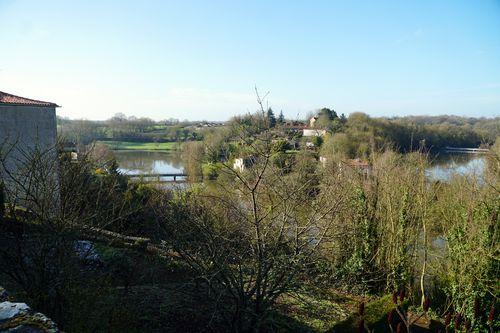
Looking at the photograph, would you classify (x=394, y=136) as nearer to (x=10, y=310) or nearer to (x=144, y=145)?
(x=10, y=310)

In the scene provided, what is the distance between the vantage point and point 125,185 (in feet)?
63.8

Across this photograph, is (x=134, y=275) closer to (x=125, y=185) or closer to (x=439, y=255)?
(x=439, y=255)

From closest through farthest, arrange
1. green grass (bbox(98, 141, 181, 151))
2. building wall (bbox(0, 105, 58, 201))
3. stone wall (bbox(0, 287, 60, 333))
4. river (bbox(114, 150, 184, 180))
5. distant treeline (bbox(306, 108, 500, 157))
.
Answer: stone wall (bbox(0, 287, 60, 333)) → building wall (bbox(0, 105, 58, 201)) → distant treeline (bbox(306, 108, 500, 157)) → river (bbox(114, 150, 184, 180)) → green grass (bbox(98, 141, 181, 151))

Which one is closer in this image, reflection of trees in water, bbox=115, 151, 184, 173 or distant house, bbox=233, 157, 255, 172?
distant house, bbox=233, 157, 255, 172

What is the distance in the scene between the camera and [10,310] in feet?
7.84

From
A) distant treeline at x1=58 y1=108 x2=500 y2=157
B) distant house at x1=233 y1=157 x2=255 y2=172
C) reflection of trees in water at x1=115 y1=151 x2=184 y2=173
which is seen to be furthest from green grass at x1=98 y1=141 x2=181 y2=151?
distant house at x1=233 y1=157 x2=255 y2=172

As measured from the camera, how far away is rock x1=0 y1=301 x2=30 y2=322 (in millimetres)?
2334

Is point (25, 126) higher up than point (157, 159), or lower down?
higher up

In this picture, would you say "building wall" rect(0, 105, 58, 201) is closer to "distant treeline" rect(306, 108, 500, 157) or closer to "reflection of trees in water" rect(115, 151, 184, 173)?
"distant treeline" rect(306, 108, 500, 157)

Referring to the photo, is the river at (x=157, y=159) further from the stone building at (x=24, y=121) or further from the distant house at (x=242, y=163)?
the distant house at (x=242, y=163)

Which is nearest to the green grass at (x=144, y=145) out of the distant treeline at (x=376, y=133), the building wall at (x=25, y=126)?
the distant treeline at (x=376, y=133)

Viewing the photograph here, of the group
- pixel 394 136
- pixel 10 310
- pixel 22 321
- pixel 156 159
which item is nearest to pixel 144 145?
pixel 156 159

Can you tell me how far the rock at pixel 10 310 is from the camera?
7.66 ft

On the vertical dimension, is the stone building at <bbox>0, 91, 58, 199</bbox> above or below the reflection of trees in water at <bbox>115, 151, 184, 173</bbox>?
above
